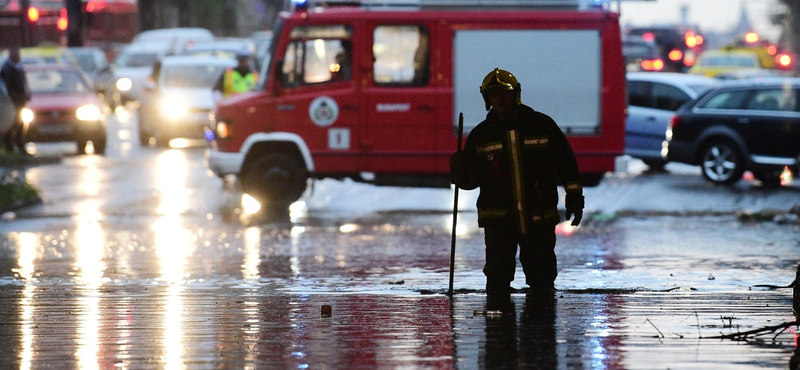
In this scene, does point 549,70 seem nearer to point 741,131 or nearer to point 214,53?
point 741,131

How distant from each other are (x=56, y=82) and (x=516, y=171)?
1773 centimetres

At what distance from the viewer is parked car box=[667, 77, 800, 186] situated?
1819 cm

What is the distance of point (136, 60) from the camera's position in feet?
141

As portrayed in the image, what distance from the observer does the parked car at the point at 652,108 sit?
2034 centimetres

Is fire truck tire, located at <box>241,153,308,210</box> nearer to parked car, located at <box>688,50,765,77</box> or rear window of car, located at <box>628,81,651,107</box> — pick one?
rear window of car, located at <box>628,81,651,107</box>

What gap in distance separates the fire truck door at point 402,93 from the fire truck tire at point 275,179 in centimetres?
96

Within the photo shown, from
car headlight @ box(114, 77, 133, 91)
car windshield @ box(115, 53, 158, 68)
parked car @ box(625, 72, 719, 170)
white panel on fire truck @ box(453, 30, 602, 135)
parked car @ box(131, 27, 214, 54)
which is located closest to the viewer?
white panel on fire truck @ box(453, 30, 602, 135)

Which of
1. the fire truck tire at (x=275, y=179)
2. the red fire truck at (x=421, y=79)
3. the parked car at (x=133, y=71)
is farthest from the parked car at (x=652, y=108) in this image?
the parked car at (x=133, y=71)

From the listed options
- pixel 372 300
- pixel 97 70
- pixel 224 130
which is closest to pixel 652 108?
pixel 224 130

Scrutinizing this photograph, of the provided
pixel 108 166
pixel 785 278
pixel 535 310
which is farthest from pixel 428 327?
pixel 108 166

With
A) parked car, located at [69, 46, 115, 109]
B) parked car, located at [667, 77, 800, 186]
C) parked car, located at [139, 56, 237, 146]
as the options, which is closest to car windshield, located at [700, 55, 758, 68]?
parked car, located at [69, 46, 115, 109]

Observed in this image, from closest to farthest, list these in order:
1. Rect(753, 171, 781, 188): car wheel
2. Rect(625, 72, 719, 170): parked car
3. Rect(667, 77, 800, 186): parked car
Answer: Rect(667, 77, 800, 186): parked car < Rect(753, 171, 781, 188): car wheel < Rect(625, 72, 719, 170): parked car

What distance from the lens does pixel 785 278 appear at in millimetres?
10117

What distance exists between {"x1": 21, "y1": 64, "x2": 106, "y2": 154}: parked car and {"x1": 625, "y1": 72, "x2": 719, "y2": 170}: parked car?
8.78 m
